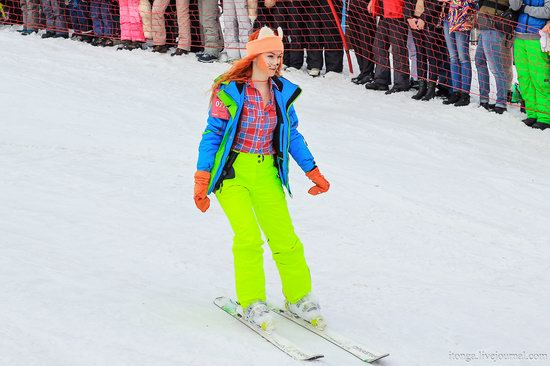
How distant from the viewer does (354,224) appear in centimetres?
660

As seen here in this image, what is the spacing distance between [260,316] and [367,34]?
289 inches

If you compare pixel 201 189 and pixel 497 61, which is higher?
pixel 201 189

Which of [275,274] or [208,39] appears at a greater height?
[208,39]

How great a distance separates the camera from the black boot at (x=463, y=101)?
390 inches

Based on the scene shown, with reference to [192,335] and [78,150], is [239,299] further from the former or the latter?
[78,150]

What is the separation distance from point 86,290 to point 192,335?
811 mm

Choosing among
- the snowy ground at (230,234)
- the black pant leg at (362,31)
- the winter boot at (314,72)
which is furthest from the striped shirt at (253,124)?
the winter boot at (314,72)

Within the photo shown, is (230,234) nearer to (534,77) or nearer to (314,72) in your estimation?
(534,77)

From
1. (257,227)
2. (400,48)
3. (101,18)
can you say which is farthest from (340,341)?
(101,18)

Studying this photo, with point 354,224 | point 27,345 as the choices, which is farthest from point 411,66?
point 27,345

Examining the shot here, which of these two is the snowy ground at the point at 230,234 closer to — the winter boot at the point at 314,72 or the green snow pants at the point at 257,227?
the green snow pants at the point at 257,227

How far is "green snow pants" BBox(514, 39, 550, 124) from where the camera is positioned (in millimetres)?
9102

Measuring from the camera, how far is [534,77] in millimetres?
9172

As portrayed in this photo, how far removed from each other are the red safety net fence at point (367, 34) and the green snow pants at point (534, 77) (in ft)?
0.03
